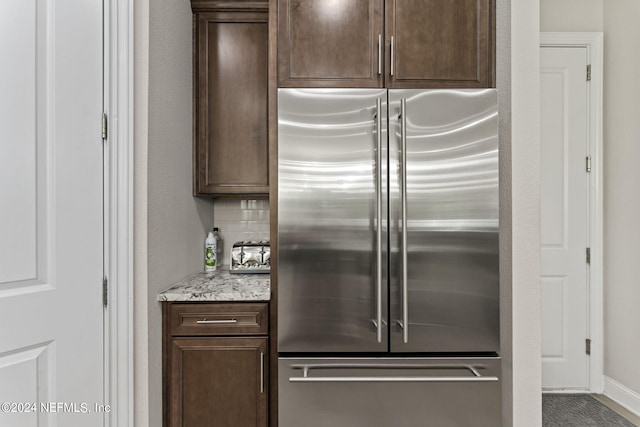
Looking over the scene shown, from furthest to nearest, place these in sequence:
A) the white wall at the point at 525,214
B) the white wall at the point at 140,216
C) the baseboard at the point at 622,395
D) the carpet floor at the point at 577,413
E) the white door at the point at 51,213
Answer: the baseboard at the point at 622,395 < the carpet floor at the point at 577,413 < the white wall at the point at 525,214 < the white wall at the point at 140,216 < the white door at the point at 51,213

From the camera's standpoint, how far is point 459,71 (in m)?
1.65

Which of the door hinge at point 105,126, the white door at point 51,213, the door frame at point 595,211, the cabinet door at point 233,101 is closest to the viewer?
the white door at point 51,213

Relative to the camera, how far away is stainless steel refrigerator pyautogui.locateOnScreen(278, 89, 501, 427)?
1.56 meters

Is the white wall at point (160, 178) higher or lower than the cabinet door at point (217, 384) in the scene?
Answer: higher

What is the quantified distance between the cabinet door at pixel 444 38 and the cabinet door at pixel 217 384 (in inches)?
56.9

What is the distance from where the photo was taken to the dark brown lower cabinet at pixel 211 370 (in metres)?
1.58

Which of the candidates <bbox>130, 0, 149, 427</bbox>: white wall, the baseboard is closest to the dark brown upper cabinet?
<bbox>130, 0, 149, 427</bbox>: white wall

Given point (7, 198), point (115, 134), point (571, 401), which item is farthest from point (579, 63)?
point (7, 198)

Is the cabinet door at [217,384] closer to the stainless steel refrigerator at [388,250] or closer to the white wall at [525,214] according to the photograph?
the stainless steel refrigerator at [388,250]

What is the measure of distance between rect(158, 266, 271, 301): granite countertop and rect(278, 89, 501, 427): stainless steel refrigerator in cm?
15

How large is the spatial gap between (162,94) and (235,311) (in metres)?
1.01

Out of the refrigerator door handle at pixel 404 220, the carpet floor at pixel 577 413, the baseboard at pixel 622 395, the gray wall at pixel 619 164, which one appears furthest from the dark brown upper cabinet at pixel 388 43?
the baseboard at pixel 622 395

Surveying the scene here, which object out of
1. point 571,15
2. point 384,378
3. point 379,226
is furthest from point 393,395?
point 571,15

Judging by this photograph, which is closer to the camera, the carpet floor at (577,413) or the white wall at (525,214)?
the white wall at (525,214)
